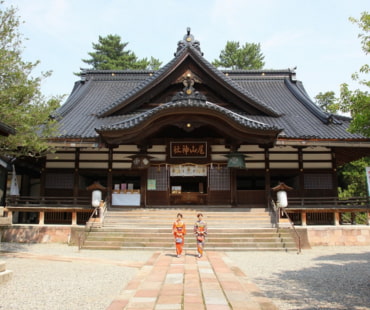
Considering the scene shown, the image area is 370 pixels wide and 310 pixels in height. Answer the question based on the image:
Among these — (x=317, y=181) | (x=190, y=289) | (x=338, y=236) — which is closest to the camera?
(x=190, y=289)

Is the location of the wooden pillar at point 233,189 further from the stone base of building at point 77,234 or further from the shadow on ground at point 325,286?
the shadow on ground at point 325,286

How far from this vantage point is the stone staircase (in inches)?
457

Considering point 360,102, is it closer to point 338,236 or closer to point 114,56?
point 338,236

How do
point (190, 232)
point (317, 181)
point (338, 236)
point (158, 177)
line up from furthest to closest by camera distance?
point (158, 177) < point (317, 181) < point (338, 236) < point (190, 232)

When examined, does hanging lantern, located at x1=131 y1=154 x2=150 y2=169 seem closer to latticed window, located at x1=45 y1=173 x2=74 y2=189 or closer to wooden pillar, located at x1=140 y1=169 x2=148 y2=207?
wooden pillar, located at x1=140 y1=169 x2=148 y2=207

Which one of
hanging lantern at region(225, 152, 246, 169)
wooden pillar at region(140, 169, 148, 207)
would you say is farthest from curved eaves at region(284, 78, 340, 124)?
wooden pillar at region(140, 169, 148, 207)

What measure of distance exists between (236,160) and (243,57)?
3329 cm

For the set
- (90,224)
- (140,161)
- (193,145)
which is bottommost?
(90,224)

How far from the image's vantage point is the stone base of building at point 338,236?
42.1 feet

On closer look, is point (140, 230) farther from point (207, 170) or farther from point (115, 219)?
point (207, 170)

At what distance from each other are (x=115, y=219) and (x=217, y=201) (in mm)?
4986

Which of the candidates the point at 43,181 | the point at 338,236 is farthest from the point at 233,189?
the point at 43,181

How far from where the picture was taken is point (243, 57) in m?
44.7

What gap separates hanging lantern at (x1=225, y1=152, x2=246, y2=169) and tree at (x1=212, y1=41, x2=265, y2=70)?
31829mm
